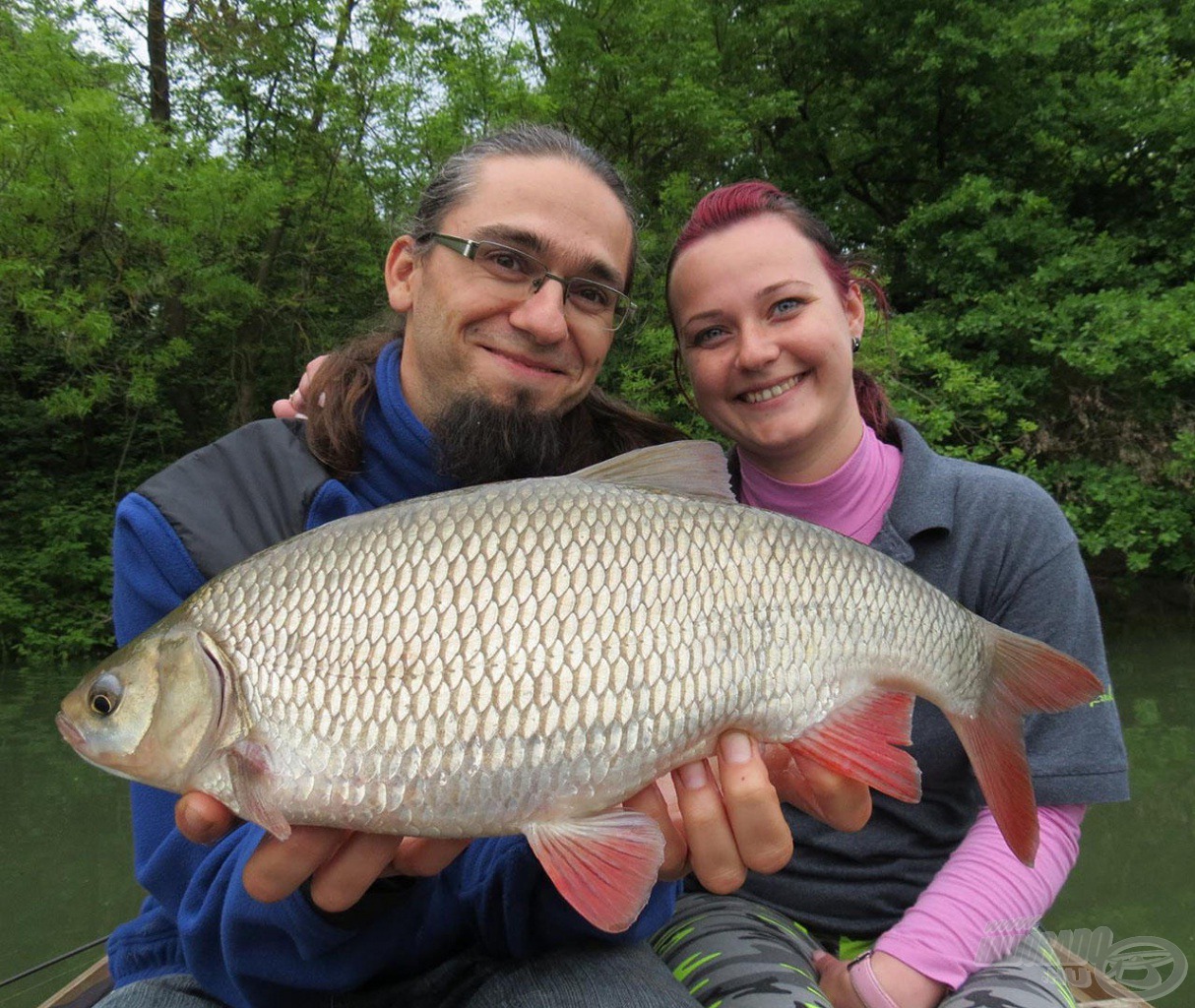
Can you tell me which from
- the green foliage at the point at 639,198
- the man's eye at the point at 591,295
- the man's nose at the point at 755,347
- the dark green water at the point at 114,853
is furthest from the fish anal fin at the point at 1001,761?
the green foliage at the point at 639,198

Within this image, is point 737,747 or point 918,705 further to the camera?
point 918,705

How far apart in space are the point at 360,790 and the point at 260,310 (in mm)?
9483

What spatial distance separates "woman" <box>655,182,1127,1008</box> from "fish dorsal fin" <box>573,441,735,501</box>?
0.40m

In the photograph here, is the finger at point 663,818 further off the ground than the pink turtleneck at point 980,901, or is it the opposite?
the finger at point 663,818

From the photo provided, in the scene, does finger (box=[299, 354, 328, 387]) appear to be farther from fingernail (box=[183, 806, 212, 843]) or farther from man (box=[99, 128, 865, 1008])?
fingernail (box=[183, 806, 212, 843])

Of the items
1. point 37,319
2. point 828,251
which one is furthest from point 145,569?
point 37,319

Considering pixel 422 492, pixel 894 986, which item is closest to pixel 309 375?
pixel 422 492

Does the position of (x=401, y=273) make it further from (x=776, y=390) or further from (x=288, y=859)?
(x=288, y=859)

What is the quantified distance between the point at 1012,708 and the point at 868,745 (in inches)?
9.3

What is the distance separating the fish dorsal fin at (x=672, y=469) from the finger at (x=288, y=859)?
566 mm

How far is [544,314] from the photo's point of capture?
5.73 feet

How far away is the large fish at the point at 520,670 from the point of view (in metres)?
1.09

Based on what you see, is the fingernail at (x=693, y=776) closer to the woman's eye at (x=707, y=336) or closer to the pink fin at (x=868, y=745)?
the pink fin at (x=868, y=745)

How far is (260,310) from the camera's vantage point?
9.69m
